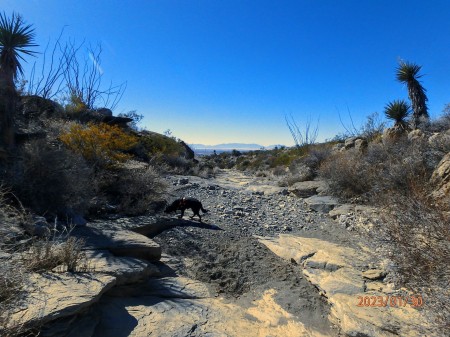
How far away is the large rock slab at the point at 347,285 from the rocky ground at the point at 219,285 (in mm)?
11

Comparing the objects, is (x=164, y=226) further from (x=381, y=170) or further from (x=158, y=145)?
(x=158, y=145)

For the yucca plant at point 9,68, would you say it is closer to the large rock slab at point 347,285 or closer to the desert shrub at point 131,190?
the desert shrub at point 131,190

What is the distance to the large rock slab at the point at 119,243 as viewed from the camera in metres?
4.11

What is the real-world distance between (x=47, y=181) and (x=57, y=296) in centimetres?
305

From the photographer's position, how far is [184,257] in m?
4.99

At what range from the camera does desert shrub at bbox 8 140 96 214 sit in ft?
15.9

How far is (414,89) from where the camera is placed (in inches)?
485

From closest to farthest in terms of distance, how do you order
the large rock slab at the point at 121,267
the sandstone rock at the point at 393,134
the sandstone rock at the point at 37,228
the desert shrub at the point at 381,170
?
the large rock slab at the point at 121,267 → the sandstone rock at the point at 37,228 → the desert shrub at the point at 381,170 → the sandstone rock at the point at 393,134

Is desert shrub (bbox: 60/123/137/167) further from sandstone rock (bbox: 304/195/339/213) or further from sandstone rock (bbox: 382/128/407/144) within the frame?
sandstone rock (bbox: 382/128/407/144)

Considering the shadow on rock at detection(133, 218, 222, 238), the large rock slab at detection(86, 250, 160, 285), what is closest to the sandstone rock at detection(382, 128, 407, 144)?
the shadow on rock at detection(133, 218, 222, 238)

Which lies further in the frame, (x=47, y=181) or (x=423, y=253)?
(x=47, y=181)

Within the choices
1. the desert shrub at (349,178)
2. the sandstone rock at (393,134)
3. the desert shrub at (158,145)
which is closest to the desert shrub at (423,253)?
the desert shrub at (349,178)

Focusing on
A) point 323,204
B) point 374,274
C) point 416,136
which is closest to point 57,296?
point 374,274

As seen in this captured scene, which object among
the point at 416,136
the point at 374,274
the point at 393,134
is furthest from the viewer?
the point at 393,134
